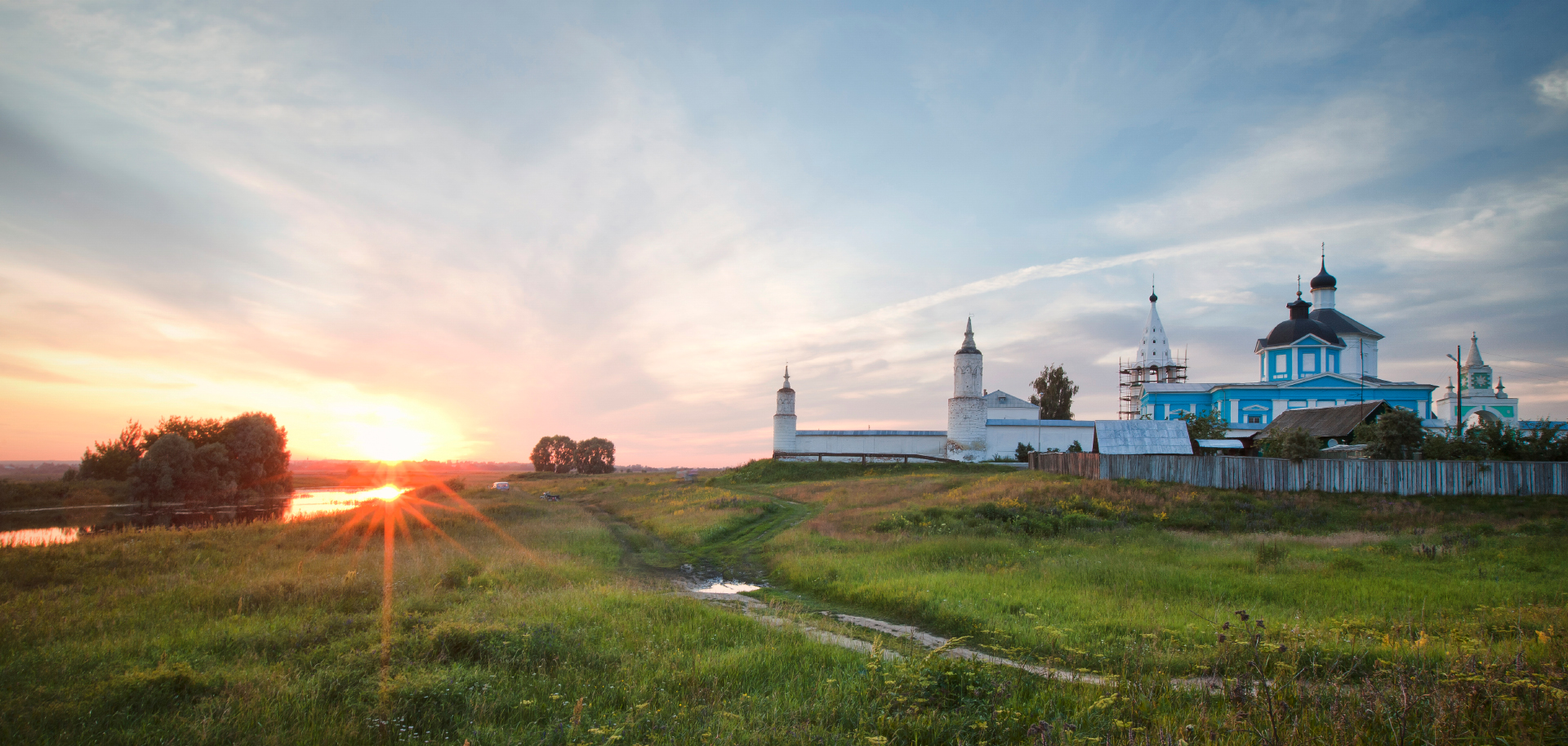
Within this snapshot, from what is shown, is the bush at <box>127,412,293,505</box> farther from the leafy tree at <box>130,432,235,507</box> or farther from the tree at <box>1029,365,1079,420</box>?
the tree at <box>1029,365,1079,420</box>

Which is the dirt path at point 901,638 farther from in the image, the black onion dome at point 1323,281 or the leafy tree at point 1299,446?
the black onion dome at point 1323,281

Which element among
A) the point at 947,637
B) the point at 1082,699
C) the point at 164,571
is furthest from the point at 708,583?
the point at 164,571

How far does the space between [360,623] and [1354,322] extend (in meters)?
78.9

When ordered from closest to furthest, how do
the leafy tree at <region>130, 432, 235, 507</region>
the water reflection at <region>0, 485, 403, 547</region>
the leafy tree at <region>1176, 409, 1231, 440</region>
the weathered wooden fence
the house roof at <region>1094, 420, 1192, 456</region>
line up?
the weathered wooden fence, the water reflection at <region>0, 485, 403, 547</region>, the house roof at <region>1094, 420, 1192, 456</region>, the leafy tree at <region>130, 432, 235, 507</region>, the leafy tree at <region>1176, 409, 1231, 440</region>

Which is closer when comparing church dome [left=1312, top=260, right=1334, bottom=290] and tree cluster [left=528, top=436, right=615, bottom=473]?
church dome [left=1312, top=260, right=1334, bottom=290]

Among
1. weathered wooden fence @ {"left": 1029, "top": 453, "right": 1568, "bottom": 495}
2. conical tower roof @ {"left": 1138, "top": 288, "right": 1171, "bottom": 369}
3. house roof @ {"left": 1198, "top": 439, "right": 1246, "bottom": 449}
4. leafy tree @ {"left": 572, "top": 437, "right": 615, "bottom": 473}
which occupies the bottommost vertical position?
leafy tree @ {"left": 572, "top": 437, "right": 615, "bottom": 473}

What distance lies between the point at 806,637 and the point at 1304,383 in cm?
6133

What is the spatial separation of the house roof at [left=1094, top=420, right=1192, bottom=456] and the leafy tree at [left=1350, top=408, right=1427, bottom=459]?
27.0 feet

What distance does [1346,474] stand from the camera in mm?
23984

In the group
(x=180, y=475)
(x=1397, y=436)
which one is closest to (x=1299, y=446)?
(x=1397, y=436)

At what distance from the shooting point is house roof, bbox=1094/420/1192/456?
33656mm

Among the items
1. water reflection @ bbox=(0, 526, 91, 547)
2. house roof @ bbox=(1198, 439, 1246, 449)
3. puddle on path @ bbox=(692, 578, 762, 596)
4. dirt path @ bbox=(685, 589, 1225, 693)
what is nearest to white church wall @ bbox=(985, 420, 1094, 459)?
house roof @ bbox=(1198, 439, 1246, 449)

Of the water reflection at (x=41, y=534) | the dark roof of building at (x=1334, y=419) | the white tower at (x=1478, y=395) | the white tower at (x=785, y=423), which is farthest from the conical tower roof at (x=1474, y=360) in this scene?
the water reflection at (x=41, y=534)

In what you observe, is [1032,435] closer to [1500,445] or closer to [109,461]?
[1500,445]
